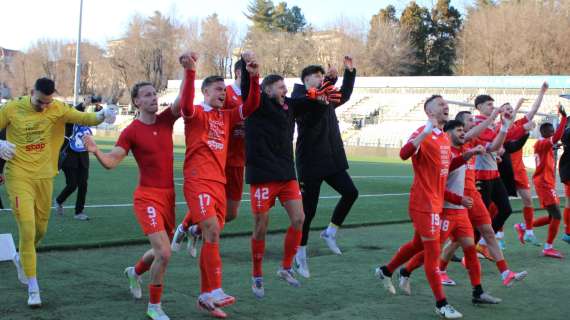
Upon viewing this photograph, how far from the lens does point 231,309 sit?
5996 millimetres

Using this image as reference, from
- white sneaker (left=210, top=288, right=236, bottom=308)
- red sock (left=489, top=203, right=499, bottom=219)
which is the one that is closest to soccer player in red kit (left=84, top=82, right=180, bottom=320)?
white sneaker (left=210, top=288, right=236, bottom=308)

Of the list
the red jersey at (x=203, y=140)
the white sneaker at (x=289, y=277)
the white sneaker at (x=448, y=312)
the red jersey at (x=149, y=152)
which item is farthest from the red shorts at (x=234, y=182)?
the white sneaker at (x=448, y=312)

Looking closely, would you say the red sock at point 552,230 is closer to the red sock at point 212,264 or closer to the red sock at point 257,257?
the red sock at point 257,257

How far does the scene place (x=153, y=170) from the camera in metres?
5.72

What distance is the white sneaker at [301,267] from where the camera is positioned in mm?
7406

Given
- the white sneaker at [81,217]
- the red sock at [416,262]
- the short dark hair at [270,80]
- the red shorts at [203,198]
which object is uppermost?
the short dark hair at [270,80]

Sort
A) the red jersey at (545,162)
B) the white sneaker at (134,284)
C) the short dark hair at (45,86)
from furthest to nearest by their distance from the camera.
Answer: the red jersey at (545,162)
the short dark hair at (45,86)
the white sneaker at (134,284)

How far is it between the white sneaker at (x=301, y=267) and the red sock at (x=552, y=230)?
154 inches

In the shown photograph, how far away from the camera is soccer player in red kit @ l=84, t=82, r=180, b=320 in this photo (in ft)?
18.2

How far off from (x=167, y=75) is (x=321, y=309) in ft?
267

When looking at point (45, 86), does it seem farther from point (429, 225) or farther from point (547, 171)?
point (547, 171)

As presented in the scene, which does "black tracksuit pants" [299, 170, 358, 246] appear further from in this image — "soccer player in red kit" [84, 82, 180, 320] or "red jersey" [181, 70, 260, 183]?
"soccer player in red kit" [84, 82, 180, 320]

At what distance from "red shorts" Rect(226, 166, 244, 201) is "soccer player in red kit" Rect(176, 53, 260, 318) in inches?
43.9

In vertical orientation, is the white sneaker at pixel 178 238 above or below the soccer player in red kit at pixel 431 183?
below
